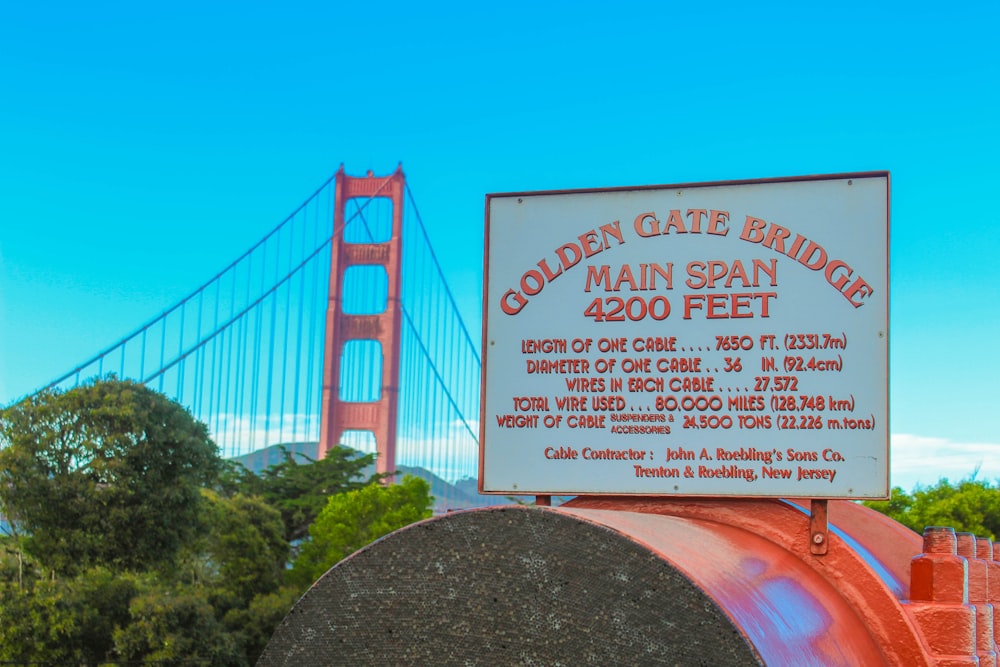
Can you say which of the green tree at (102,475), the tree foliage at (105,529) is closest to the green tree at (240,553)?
the tree foliage at (105,529)

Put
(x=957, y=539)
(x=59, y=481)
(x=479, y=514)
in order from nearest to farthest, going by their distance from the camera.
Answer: (x=479, y=514), (x=957, y=539), (x=59, y=481)

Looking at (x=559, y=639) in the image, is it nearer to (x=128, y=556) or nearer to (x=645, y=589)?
(x=645, y=589)

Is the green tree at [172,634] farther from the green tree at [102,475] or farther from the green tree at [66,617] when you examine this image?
the green tree at [102,475]

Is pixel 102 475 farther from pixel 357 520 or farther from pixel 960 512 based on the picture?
pixel 960 512

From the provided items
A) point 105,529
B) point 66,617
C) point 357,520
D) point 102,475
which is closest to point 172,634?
point 66,617

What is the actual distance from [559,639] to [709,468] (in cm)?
178

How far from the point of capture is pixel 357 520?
32094 millimetres

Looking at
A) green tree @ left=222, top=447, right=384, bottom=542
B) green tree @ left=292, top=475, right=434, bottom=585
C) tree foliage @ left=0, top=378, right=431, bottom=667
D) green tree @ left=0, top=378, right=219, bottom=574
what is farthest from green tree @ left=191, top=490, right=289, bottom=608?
green tree @ left=222, top=447, right=384, bottom=542

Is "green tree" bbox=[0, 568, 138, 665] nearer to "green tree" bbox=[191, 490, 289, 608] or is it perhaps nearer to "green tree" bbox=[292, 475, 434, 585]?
"green tree" bbox=[191, 490, 289, 608]

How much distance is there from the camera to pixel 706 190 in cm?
454

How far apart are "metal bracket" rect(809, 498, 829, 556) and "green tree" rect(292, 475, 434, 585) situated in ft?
86.3

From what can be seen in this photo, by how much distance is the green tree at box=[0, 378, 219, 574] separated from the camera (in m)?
20.2

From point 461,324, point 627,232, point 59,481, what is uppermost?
point 461,324

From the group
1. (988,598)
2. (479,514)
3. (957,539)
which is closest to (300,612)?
(479,514)
